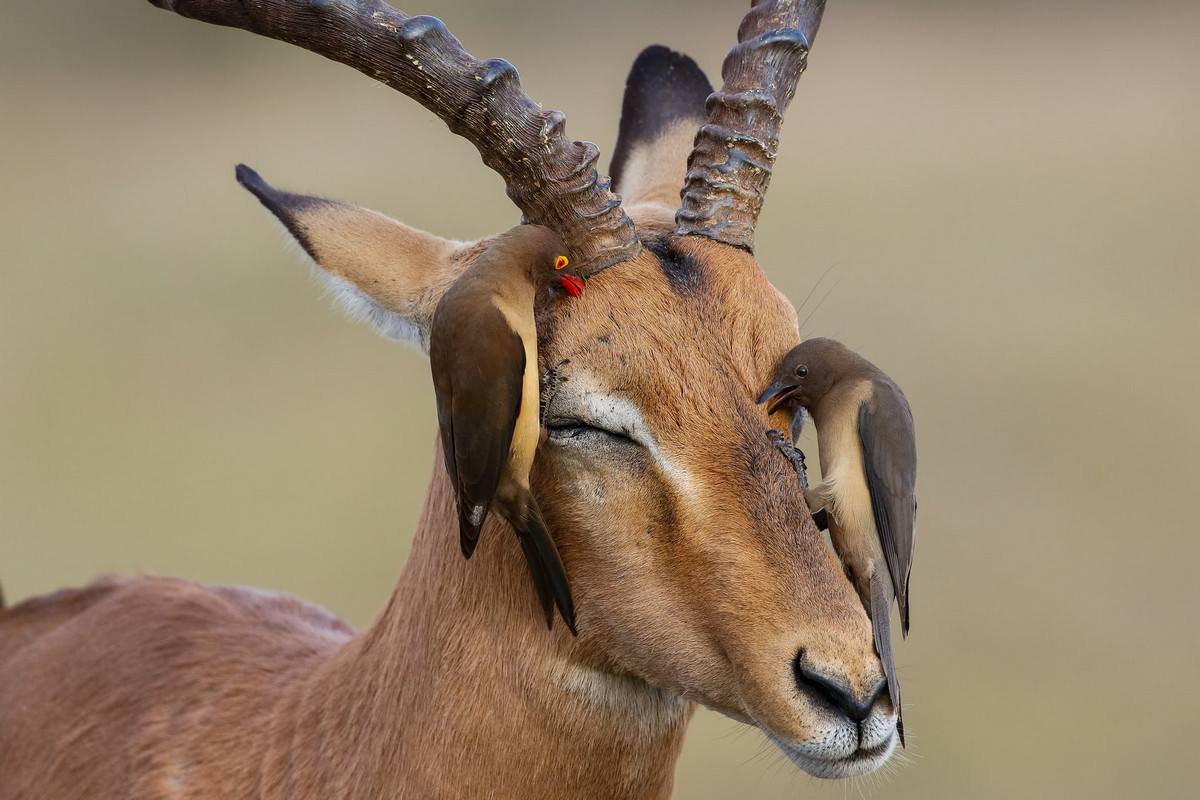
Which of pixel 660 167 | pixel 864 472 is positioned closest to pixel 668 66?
pixel 660 167

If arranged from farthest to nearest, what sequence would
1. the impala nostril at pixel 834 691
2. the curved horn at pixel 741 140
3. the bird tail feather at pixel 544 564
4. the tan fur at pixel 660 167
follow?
1. the tan fur at pixel 660 167
2. the curved horn at pixel 741 140
3. the bird tail feather at pixel 544 564
4. the impala nostril at pixel 834 691

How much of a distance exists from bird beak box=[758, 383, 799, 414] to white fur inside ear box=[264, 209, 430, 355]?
1008 millimetres

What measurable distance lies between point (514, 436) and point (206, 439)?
1307 cm

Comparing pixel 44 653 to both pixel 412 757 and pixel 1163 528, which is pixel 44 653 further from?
pixel 1163 528

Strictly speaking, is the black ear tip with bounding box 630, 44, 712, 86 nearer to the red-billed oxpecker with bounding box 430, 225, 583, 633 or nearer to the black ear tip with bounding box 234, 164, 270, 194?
the black ear tip with bounding box 234, 164, 270, 194

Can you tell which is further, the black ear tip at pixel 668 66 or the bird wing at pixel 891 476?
the black ear tip at pixel 668 66

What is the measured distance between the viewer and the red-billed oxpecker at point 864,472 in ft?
11.9

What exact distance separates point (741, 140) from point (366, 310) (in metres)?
1.22

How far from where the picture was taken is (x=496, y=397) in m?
3.19

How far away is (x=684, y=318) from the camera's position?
3484 mm

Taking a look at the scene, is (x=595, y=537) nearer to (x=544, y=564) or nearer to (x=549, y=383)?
(x=544, y=564)

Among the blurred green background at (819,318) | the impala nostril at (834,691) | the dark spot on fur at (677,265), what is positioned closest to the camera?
the impala nostril at (834,691)

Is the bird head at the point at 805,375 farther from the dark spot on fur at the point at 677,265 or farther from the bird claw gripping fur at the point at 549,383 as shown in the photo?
the bird claw gripping fur at the point at 549,383

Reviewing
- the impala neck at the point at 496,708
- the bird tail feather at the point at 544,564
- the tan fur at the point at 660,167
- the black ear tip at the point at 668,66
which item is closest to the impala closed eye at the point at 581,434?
the bird tail feather at the point at 544,564
